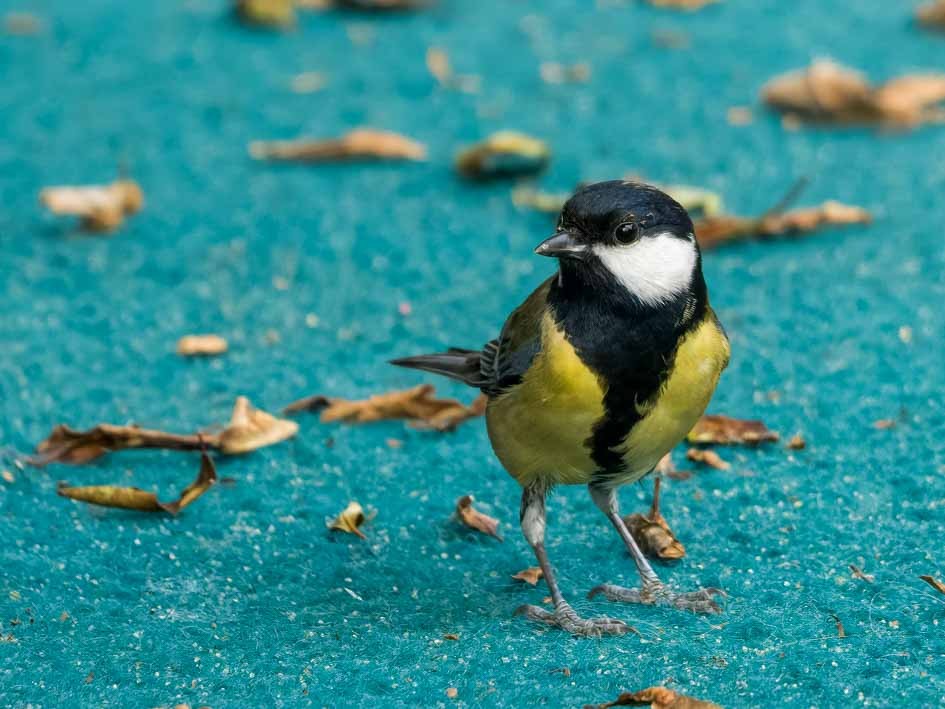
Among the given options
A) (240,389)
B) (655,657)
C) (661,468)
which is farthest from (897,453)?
(240,389)

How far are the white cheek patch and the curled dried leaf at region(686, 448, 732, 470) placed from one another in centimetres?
88

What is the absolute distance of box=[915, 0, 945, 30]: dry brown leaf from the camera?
6.44 m

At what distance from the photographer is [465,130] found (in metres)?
5.76

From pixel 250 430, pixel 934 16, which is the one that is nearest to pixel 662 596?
pixel 250 430

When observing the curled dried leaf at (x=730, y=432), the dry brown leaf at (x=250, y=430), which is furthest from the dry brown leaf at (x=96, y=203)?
the curled dried leaf at (x=730, y=432)

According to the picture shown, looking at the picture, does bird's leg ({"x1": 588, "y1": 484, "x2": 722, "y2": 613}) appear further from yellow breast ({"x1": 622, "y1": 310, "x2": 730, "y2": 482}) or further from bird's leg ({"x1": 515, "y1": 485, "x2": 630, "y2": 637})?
yellow breast ({"x1": 622, "y1": 310, "x2": 730, "y2": 482})

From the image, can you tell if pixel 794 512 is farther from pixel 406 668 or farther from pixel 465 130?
pixel 465 130

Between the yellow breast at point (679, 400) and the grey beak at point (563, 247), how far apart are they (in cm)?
30

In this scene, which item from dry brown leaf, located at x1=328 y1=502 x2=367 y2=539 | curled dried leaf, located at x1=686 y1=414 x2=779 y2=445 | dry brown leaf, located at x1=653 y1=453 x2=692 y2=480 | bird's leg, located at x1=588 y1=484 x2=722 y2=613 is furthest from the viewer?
curled dried leaf, located at x1=686 y1=414 x2=779 y2=445

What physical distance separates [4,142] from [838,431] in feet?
12.8

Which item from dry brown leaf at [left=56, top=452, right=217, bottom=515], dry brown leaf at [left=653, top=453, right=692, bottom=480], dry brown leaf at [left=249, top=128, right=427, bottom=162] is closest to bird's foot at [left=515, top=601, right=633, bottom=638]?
dry brown leaf at [left=653, top=453, right=692, bottom=480]

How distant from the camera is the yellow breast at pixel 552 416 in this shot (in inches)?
108

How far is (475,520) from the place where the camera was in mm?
3340

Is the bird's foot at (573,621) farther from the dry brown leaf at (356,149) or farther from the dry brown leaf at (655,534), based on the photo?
the dry brown leaf at (356,149)
